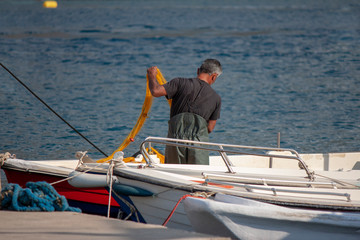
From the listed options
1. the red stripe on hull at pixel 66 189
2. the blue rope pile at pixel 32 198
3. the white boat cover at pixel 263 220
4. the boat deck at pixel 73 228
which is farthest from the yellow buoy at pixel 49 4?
the white boat cover at pixel 263 220

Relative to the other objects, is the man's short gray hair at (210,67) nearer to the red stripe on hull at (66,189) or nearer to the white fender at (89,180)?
the white fender at (89,180)

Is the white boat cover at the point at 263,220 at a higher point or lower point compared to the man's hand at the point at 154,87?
lower

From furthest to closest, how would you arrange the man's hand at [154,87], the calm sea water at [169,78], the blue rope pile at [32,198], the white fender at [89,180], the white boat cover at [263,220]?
the calm sea water at [169,78], the man's hand at [154,87], the white fender at [89,180], the blue rope pile at [32,198], the white boat cover at [263,220]

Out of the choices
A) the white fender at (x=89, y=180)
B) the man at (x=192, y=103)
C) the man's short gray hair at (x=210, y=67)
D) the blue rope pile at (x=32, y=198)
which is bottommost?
the blue rope pile at (x=32, y=198)

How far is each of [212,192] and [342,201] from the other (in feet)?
4.20

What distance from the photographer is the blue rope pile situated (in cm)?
529

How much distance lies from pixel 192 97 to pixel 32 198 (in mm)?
2083

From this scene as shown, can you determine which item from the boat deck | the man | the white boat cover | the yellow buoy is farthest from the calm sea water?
the yellow buoy

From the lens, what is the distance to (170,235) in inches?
183

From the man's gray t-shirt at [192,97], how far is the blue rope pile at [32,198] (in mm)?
1690

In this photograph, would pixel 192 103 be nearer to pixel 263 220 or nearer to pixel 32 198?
pixel 263 220

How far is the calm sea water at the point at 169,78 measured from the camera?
1362cm

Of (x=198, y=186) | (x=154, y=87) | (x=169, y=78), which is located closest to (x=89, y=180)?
(x=198, y=186)

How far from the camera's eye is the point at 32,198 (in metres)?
5.29
